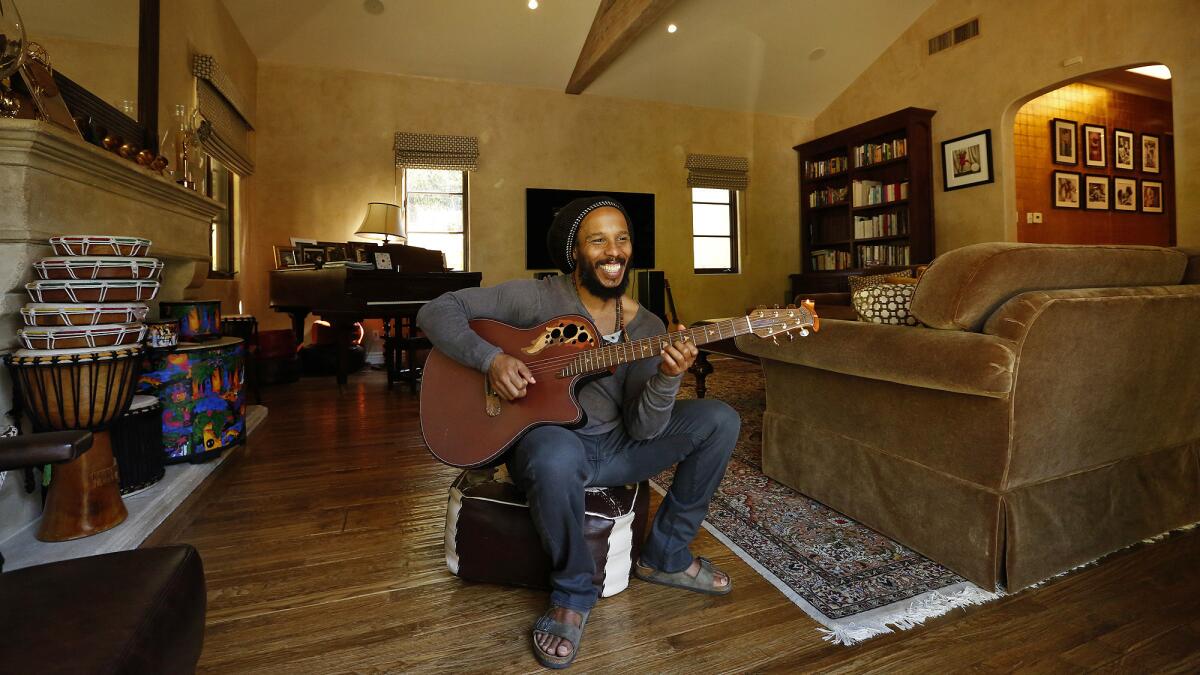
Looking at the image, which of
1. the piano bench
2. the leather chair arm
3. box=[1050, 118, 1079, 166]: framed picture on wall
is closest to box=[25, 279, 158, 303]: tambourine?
the leather chair arm

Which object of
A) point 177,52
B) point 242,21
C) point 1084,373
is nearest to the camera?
point 1084,373

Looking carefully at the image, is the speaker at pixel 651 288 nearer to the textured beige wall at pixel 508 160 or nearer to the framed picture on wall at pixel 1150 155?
the textured beige wall at pixel 508 160

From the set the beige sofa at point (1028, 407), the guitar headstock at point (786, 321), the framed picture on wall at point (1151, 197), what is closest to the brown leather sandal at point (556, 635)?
the guitar headstock at point (786, 321)

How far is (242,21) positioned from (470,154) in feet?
7.26

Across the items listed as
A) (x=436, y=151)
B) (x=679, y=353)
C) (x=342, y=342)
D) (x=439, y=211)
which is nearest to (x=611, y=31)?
(x=436, y=151)

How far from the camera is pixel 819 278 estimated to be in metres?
6.54

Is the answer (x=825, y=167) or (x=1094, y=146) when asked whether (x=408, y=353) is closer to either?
(x=825, y=167)

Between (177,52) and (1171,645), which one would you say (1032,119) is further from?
(177,52)

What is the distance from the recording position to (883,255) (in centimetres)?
603

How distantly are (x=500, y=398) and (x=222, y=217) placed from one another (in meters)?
4.44

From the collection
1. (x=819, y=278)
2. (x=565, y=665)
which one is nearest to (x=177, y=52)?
(x=565, y=665)

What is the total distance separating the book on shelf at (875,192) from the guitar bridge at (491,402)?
5.79 meters

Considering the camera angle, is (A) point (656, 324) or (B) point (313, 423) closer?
(A) point (656, 324)

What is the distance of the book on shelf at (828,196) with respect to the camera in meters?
6.56
